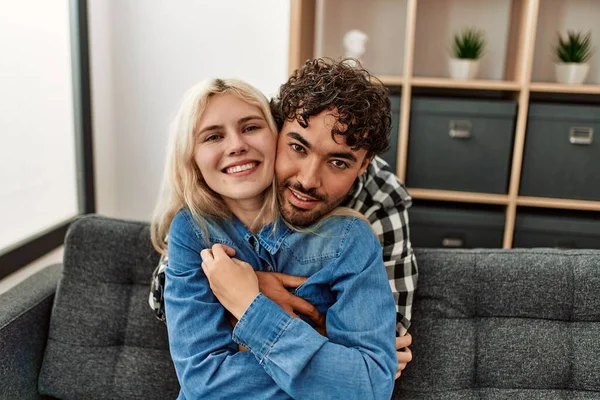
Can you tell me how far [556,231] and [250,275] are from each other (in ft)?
4.54

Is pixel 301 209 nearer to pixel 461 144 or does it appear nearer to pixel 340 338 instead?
pixel 340 338

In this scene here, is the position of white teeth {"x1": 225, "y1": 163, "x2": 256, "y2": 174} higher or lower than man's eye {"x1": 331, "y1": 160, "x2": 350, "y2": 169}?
lower

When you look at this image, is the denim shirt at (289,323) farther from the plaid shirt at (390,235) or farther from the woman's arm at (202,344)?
the plaid shirt at (390,235)

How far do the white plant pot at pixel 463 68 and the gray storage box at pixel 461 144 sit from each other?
0.21m

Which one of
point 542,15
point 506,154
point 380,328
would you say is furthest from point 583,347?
point 542,15

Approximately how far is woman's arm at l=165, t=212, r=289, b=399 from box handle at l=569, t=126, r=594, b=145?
1456 mm

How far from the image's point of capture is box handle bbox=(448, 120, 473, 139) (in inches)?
78.4

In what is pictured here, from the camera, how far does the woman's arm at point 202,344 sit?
1028 millimetres

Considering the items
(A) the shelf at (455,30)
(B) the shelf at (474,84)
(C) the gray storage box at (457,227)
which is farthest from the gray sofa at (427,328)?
(A) the shelf at (455,30)

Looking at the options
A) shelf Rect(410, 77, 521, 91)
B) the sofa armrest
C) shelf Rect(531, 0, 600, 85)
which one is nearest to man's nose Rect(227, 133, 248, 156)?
the sofa armrest

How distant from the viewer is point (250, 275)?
1075 mm

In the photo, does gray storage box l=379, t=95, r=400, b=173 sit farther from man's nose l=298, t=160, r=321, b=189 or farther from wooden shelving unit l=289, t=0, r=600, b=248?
man's nose l=298, t=160, r=321, b=189

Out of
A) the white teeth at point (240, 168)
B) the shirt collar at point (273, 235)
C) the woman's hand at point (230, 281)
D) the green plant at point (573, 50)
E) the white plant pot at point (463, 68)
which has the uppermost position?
the green plant at point (573, 50)

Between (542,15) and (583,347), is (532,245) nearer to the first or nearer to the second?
(583,347)
